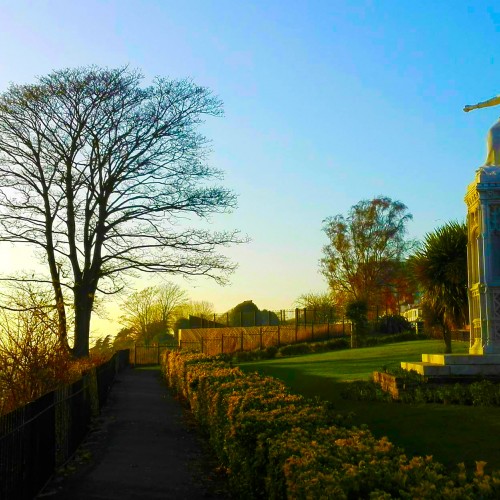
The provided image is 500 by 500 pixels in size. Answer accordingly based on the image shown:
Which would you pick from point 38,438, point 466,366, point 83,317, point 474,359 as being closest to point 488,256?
point 474,359

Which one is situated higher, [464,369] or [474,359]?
[474,359]

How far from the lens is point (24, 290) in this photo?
21547 mm

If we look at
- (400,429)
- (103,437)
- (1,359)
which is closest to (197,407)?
(103,437)

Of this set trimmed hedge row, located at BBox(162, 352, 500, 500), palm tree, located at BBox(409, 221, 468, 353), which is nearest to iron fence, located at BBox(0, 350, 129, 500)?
trimmed hedge row, located at BBox(162, 352, 500, 500)

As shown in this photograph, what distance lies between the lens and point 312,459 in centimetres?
530

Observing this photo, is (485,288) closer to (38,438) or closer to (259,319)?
(38,438)

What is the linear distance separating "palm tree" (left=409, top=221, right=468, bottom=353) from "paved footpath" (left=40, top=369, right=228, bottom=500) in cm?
767

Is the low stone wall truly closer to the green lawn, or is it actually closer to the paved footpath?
the green lawn

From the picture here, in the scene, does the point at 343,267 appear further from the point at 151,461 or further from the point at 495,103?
the point at 151,461

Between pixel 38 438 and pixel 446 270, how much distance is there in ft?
44.3

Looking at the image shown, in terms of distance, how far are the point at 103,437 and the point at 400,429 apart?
248 inches

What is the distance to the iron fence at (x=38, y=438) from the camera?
24.7ft

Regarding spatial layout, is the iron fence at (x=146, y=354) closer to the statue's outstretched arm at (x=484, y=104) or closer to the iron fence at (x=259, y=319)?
the iron fence at (x=259, y=319)

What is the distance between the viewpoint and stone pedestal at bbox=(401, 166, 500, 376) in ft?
45.2
